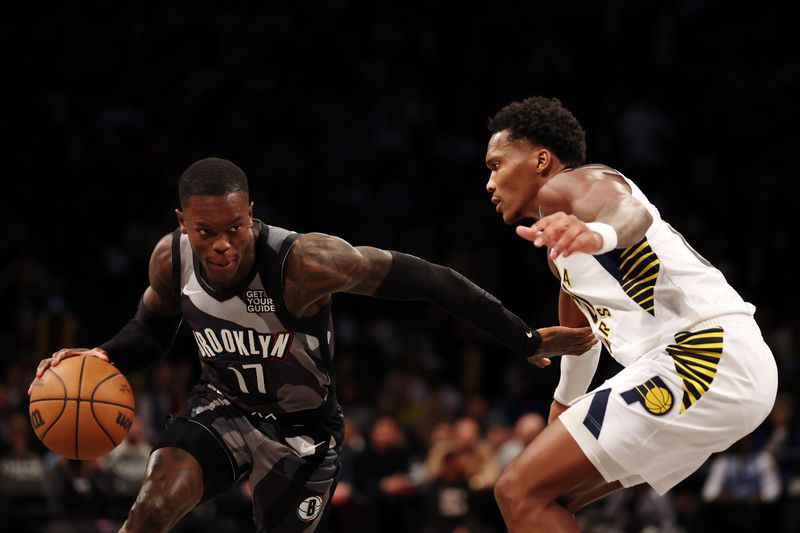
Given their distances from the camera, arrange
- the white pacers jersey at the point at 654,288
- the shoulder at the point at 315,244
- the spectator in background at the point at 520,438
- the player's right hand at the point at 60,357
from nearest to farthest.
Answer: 1. the white pacers jersey at the point at 654,288
2. the shoulder at the point at 315,244
3. the player's right hand at the point at 60,357
4. the spectator in background at the point at 520,438

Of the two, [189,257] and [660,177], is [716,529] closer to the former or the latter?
[660,177]

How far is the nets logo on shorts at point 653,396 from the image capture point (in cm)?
405

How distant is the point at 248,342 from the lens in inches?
187

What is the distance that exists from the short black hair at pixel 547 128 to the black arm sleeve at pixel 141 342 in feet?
5.89

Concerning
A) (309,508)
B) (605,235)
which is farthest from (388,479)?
(605,235)

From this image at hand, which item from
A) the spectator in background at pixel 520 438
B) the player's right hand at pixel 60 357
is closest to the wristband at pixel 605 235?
the player's right hand at pixel 60 357

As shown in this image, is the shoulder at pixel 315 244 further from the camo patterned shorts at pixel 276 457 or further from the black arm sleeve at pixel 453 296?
the camo patterned shorts at pixel 276 457

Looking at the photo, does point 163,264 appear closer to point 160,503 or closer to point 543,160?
point 160,503

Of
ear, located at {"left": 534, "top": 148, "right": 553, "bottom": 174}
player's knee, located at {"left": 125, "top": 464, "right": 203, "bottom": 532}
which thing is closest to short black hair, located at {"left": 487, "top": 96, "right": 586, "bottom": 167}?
ear, located at {"left": 534, "top": 148, "right": 553, "bottom": 174}

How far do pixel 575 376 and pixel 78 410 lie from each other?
2.12 m

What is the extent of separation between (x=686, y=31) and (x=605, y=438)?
10930 mm

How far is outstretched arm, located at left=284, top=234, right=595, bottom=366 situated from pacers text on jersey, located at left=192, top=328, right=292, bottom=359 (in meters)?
0.15

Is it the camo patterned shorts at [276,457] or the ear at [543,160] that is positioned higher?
the ear at [543,160]

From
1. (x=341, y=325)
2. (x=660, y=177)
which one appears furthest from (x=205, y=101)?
(x=660, y=177)
